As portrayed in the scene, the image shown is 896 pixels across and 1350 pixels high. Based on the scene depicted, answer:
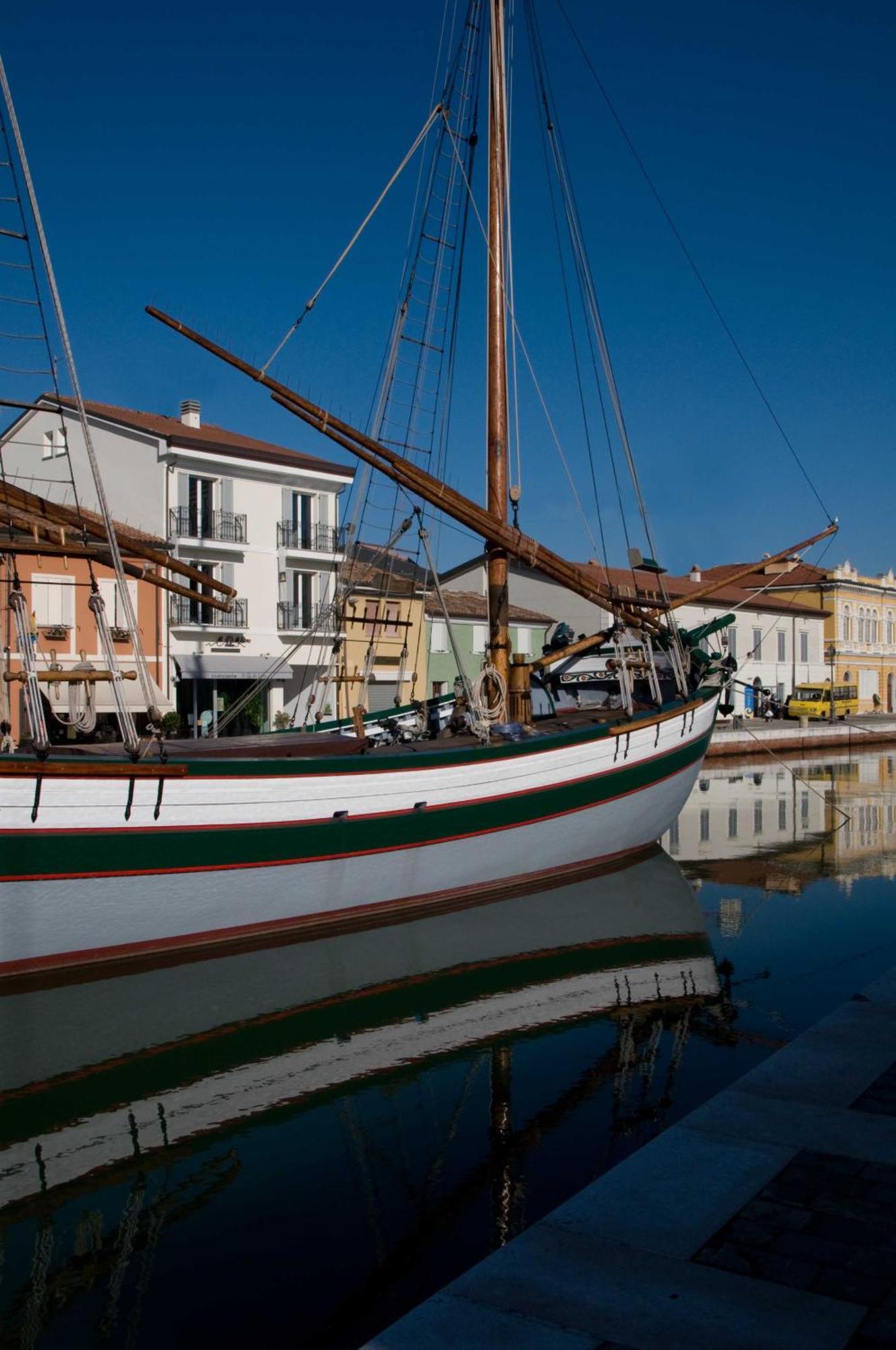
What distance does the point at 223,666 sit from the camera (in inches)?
1297

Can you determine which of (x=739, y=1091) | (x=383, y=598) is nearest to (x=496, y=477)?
(x=383, y=598)

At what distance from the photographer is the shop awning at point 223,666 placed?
32.2 meters

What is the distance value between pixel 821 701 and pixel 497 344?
41397mm

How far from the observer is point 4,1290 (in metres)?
5.44

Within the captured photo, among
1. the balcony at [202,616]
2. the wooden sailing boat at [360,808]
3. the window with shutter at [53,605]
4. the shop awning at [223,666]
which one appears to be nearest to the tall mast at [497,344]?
the wooden sailing boat at [360,808]

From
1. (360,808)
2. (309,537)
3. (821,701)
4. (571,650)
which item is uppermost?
(309,537)

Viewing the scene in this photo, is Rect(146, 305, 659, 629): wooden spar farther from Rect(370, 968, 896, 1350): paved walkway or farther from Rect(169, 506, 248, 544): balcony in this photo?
Rect(169, 506, 248, 544): balcony

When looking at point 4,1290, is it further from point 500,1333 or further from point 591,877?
point 591,877

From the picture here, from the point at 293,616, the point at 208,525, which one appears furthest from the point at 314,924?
the point at 293,616

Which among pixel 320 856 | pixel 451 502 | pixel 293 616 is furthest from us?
pixel 293 616

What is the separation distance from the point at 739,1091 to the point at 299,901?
7169mm

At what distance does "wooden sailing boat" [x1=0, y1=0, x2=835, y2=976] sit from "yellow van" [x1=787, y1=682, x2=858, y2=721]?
3548cm

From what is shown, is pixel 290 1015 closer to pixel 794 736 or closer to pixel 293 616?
pixel 293 616

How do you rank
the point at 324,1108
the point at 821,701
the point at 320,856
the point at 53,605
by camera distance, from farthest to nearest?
the point at 821,701, the point at 53,605, the point at 320,856, the point at 324,1108
